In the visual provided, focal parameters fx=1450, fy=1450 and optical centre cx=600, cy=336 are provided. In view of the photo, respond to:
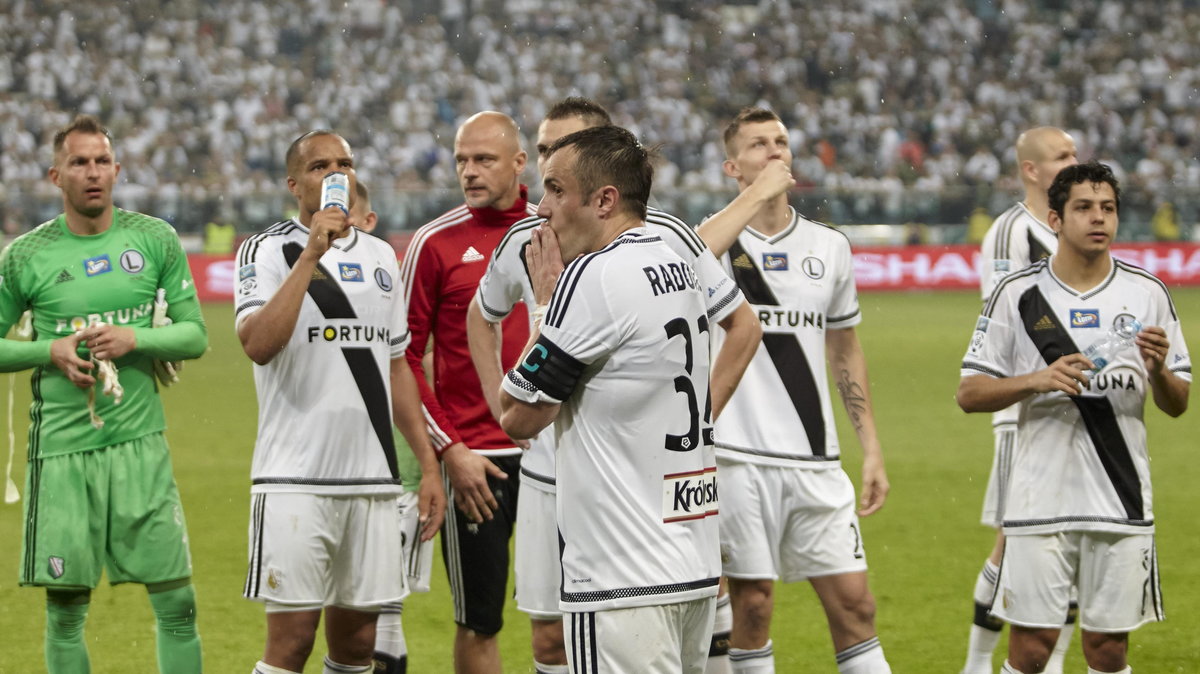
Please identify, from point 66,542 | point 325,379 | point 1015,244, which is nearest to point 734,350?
point 325,379

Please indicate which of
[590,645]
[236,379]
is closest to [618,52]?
[236,379]

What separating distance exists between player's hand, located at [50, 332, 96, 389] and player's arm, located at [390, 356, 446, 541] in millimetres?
1112

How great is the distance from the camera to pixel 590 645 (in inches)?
142

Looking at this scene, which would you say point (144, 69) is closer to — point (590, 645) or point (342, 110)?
point (342, 110)

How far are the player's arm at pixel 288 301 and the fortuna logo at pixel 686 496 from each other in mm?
1611

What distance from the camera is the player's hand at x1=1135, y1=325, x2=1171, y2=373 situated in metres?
4.96

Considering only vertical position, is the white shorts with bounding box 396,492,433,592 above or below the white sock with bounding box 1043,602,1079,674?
above

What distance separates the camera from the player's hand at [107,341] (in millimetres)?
5285

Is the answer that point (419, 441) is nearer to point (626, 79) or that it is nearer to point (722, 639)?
point (722, 639)

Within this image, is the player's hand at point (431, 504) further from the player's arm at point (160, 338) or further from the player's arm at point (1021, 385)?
the player's arm at point (1021, 385)

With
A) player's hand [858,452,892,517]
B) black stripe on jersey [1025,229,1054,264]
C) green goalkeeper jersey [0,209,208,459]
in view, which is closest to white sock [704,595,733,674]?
player's hand [858,452,892,517]

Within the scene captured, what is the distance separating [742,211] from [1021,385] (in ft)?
4.02

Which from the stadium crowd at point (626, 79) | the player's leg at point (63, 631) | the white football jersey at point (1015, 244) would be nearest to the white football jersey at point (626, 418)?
the player's leg at point (63, 631)

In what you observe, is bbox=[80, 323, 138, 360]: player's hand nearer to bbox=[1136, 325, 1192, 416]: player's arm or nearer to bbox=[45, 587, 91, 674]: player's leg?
bbox=[45, 587, 91, 674]: player's leg
